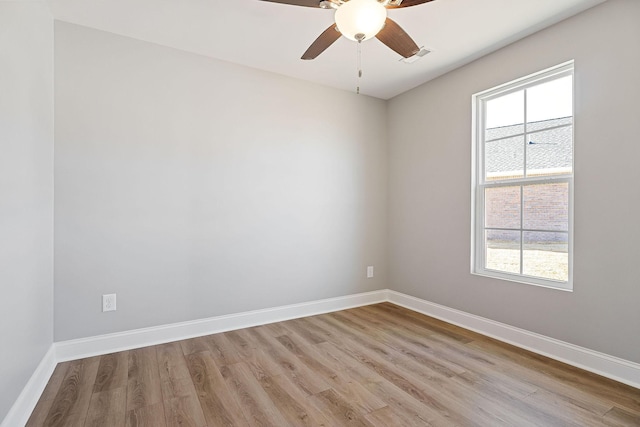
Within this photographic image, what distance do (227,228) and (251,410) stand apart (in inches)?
65.6

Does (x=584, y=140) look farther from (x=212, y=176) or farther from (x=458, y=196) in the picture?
(x=212, y=176)

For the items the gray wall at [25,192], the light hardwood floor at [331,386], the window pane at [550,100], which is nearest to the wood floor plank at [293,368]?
the light hardwood floor at [331,386]

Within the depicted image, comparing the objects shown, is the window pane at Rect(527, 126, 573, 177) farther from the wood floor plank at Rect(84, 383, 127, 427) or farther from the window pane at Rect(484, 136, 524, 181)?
the wood floor plank at Rect(84, 383, 127, 427)

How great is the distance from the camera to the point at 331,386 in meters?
2.03

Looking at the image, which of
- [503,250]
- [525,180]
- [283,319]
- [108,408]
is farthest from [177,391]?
[525,180]

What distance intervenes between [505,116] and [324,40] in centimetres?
190

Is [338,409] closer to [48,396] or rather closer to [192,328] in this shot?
[192,328]

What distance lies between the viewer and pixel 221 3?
7.15 feet

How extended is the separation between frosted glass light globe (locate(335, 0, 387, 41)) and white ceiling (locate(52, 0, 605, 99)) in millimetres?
764

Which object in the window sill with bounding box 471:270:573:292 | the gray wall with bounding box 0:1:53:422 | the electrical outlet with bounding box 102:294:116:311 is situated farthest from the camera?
the electrical outlet with bounding box 102:294:116:311

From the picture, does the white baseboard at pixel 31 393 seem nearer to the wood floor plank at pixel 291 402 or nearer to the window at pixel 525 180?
the wood floor plank at pixel 291 402

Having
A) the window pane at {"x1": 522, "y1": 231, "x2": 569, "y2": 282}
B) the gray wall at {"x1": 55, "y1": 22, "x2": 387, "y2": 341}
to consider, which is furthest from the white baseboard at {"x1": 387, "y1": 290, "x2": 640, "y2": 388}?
the gray wall at {"x1": 55, "y1": 22, "x2": 387, "y2": 341}

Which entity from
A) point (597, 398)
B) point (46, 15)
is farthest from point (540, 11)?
point (46, 15)

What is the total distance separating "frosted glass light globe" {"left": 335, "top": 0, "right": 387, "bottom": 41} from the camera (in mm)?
1573
